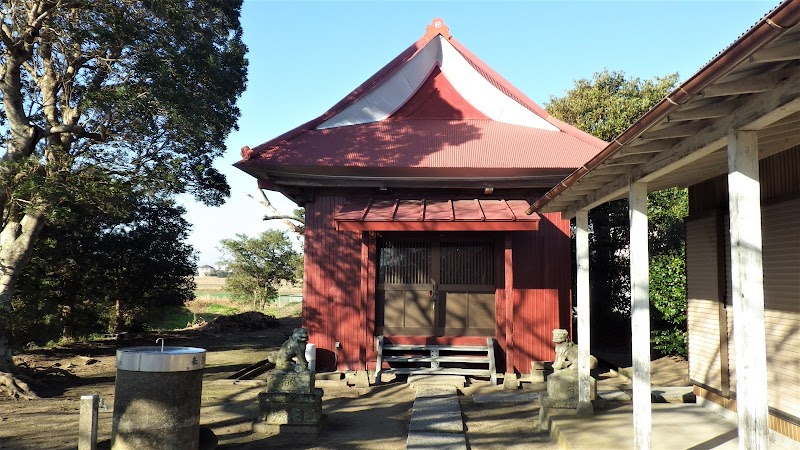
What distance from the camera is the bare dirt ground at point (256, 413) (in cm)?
695

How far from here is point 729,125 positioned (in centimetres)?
365

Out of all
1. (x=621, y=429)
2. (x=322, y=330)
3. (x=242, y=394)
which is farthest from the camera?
(x=322, y=330)

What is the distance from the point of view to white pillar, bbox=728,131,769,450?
3.40 m

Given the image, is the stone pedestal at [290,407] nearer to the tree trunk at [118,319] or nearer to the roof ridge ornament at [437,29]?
the roof ridge ornament at [437,29]

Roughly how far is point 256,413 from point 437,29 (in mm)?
9076

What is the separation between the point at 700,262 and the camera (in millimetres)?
8203

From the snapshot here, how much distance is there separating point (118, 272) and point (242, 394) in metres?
10.1

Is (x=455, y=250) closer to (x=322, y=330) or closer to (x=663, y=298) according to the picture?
(x=322, y=330)

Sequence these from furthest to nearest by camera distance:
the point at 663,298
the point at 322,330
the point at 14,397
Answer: the point at 663,298, the point at 322,330, the point at 14,397

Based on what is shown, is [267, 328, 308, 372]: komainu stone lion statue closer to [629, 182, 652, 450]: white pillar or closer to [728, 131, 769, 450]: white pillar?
[629, 182, 652, 450]: white pillar

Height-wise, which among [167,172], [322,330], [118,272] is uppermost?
[167,172]

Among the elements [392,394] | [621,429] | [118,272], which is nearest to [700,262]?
[621,429]

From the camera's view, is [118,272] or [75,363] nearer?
[75,363]

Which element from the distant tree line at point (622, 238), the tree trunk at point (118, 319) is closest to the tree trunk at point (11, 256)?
the tree trunk at point (118, 319)
